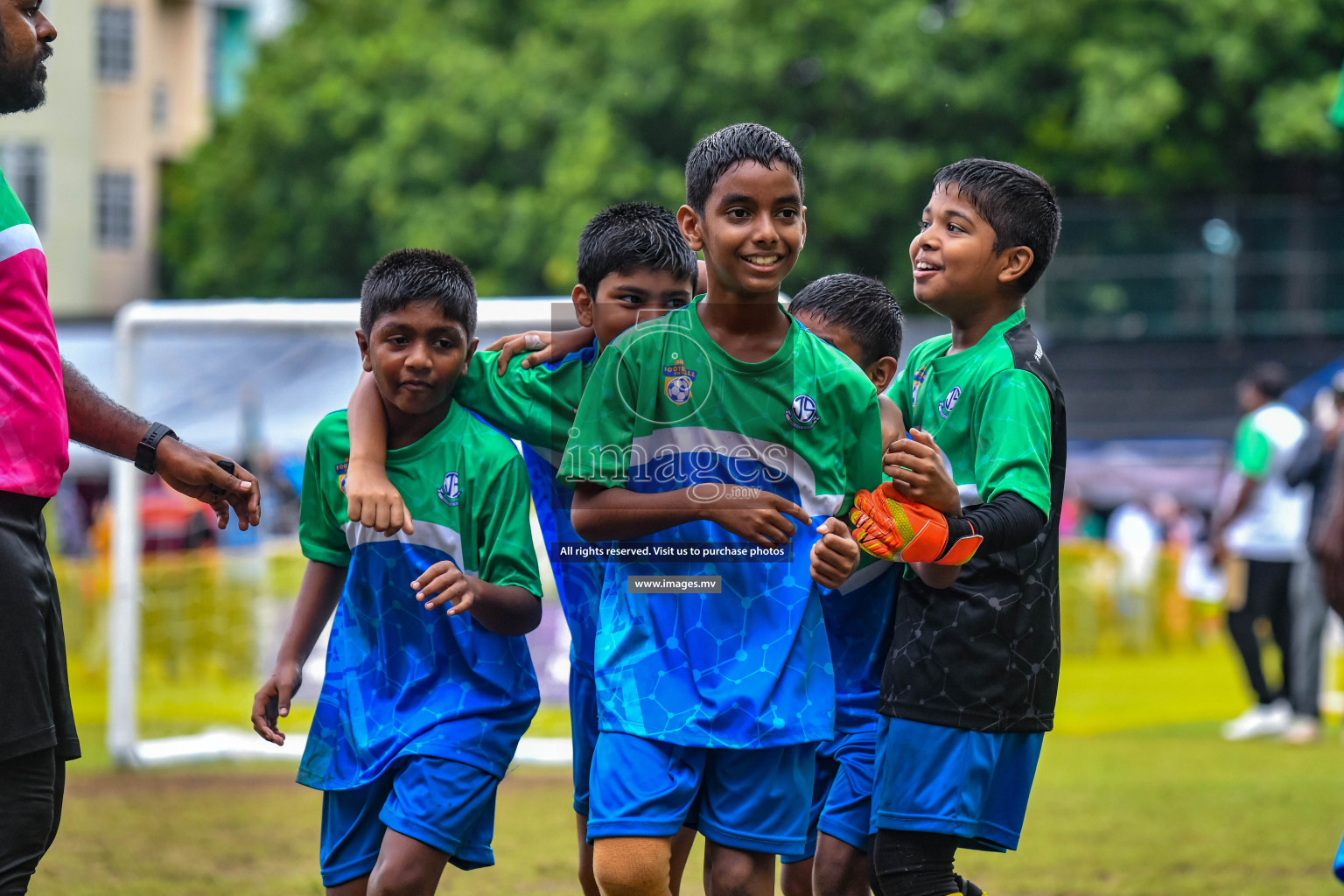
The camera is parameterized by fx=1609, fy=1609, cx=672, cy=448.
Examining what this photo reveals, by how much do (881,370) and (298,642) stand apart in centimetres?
159

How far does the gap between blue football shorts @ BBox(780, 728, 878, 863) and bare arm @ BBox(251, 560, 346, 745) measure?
1.23m

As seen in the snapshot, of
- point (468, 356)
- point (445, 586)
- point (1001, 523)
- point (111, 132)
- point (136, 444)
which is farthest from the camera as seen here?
point (111, 132)

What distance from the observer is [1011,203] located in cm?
363

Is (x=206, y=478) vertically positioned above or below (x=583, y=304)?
below

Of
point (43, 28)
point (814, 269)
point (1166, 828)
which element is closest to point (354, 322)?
point (1166, 828)

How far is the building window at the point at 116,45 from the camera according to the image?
37000mm

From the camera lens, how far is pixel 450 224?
86.1 ft

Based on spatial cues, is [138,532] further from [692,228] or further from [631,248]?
[692,228]

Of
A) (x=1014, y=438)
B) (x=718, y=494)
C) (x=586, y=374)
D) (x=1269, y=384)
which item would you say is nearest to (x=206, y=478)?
(x=586, y=374)

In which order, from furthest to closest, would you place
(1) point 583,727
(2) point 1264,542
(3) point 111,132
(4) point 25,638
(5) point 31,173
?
(3) point 111,132 → (5) point 31,173 → (2) point 1264,542 → (1) point 583,727 → (4) point 25,638

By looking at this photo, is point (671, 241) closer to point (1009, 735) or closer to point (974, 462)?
point (974, 462)

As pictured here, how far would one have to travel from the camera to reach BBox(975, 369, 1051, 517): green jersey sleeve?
3.37m

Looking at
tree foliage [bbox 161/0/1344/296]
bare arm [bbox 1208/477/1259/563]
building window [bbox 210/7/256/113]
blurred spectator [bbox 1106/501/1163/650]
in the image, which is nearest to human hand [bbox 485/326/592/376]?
bare arm [bbox 1208/477/1259/563]

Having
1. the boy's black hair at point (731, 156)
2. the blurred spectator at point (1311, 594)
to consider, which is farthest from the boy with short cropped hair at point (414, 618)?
the blurred spectator at point (1311, 594)
